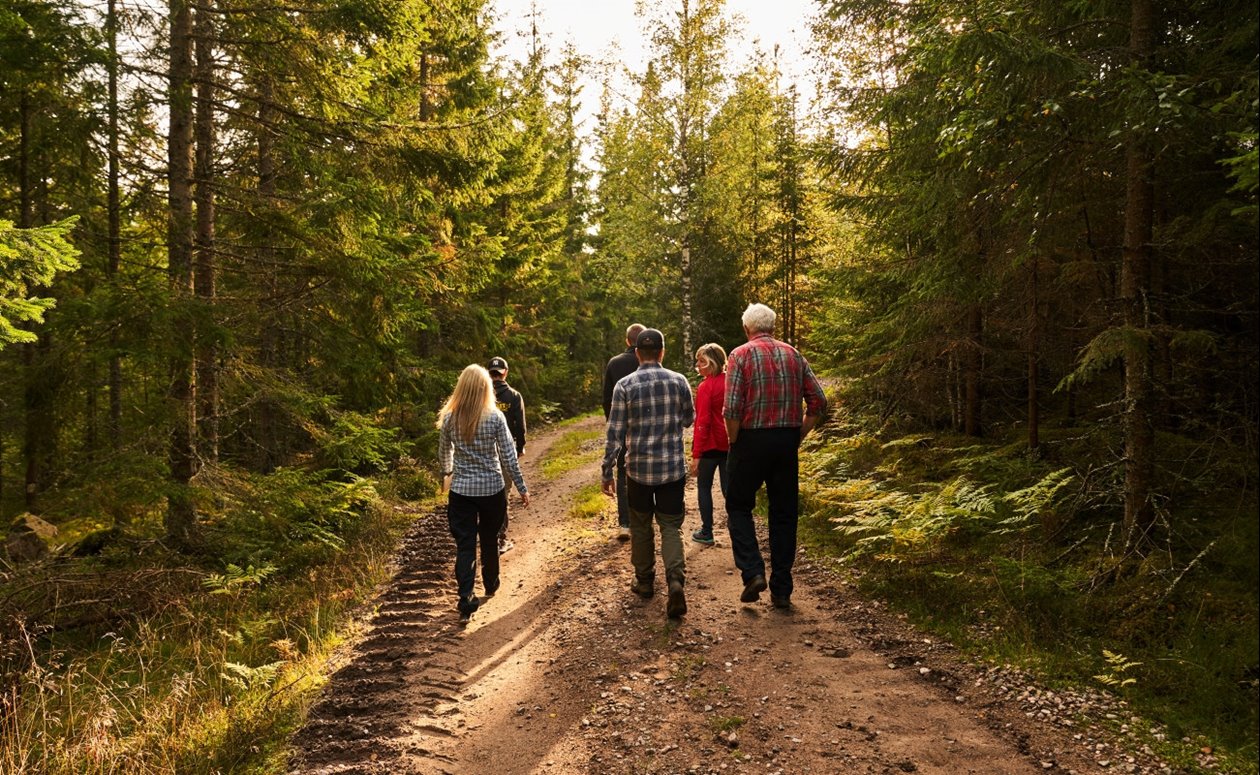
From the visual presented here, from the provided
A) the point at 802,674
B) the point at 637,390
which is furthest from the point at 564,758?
the point at 637,390

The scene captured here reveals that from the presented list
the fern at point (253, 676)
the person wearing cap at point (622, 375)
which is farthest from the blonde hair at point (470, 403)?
the fern at point (253, 676)

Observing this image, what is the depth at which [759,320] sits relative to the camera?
6.02 metres

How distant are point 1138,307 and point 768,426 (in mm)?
3092

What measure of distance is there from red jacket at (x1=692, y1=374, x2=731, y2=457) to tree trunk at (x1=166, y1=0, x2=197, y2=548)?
6214 millimetres

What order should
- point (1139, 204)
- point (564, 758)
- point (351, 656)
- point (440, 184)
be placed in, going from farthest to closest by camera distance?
point (440, 184) → point (351, 656) → point (1139, 204) → point (564, 758)

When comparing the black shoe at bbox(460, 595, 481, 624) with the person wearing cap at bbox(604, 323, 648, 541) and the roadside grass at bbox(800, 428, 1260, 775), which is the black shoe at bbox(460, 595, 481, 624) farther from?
the roadside grass at bbox(800, 428, 1260, 775)

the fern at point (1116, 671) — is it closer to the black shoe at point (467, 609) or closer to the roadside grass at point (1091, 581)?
the roadside grass at point (1091, 581)

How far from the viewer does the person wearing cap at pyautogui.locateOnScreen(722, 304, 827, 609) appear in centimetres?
571

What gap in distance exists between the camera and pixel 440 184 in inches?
400

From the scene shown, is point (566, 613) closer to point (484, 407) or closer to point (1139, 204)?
point (484, 407)

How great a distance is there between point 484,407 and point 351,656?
8.61 feet

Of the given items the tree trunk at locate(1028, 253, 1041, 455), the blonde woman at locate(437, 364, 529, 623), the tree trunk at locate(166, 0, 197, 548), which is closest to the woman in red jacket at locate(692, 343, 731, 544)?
the blonde woman at locate(437, 364, 529, 623)

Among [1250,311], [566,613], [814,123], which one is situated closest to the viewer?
[1250,311]

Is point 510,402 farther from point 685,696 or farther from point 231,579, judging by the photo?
point 685,696
